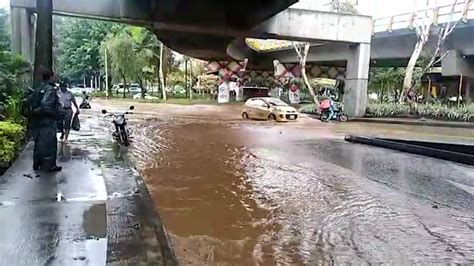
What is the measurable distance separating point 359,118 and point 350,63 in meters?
3.96

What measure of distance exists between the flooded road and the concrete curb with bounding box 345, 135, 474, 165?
428 millimetres

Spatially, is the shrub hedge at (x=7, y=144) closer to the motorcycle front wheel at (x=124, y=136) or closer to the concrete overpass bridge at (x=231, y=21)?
the motorcycle front wheel at (x=124, y=136)

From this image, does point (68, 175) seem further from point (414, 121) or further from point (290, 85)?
point (290, 85)

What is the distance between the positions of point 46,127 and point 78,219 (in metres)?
3.25

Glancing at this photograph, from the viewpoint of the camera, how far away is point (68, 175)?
8.20 metres

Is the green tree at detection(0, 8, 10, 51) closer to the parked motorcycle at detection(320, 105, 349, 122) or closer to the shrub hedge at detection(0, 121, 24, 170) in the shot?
the shrub hedge at detection(0, 121, 24, 170)

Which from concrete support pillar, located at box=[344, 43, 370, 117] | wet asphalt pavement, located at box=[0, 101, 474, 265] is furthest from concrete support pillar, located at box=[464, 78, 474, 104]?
wet asphalt pavement, located at box=[0, 101, 474, 265]

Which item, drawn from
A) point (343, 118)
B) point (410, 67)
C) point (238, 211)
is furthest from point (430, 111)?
point (238, 211)

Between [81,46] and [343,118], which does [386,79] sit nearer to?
[343,118]

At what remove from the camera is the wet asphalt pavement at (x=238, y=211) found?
16.7 feet

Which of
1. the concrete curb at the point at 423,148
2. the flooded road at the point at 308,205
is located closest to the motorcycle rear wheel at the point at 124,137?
the flooded road at the point at 308,205

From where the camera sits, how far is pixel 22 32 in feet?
77.9

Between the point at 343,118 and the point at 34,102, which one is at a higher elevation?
the point at 34,102

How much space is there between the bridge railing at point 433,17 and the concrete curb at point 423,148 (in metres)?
15.4
